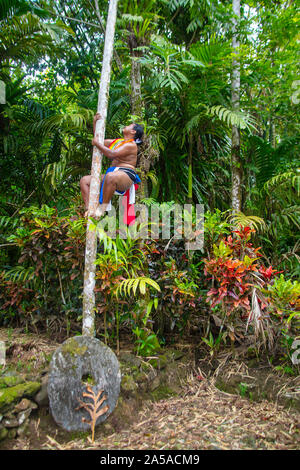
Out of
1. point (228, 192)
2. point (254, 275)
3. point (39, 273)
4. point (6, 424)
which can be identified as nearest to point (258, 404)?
point (254, 275)

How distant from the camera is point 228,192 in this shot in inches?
221

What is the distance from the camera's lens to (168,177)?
173 inches

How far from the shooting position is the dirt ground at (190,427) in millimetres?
2107

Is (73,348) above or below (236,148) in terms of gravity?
below

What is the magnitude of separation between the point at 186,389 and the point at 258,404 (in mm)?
618

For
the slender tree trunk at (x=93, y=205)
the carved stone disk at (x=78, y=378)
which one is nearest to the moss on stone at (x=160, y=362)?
the carved stone disk at (x=78, y=378)

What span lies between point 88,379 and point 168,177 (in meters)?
2.92

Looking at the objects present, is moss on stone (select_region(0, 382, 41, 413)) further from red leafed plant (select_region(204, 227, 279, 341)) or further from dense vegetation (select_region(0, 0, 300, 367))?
red leafed plant (select_region(204, 227, 279, 341))

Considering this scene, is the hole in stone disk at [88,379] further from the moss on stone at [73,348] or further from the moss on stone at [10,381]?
the moss on stone at [10,381]

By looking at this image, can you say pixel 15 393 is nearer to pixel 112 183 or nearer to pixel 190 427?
pixel 190 427

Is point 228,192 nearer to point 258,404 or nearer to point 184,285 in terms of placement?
point 184,285

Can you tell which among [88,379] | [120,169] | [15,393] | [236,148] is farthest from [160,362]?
[236,148]

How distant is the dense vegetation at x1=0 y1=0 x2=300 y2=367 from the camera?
9.45 ft

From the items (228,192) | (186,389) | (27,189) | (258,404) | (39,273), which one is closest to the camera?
(258,404)
